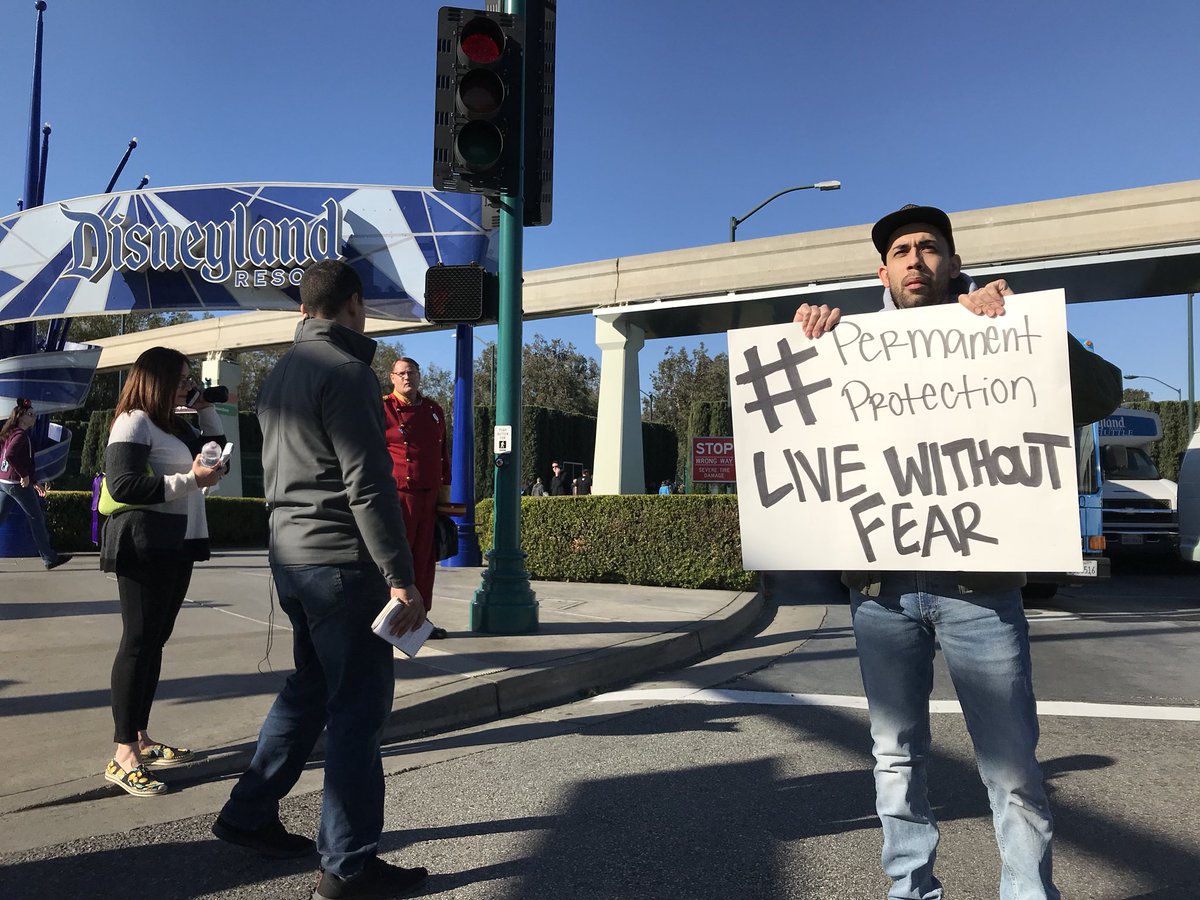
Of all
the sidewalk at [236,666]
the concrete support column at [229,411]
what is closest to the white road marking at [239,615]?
the sidewalk at [236,666]

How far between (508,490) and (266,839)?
400 cm

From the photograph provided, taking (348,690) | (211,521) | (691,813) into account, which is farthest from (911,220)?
(211,521)

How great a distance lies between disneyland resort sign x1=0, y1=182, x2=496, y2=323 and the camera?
13.5m

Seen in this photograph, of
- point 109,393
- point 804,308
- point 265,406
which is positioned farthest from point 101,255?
point 109,393

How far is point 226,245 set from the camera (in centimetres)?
1431

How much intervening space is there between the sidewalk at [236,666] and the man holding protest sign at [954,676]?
8.93ft

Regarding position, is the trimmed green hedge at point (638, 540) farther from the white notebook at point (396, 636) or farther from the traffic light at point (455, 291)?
the white notebook at point (396, 636)

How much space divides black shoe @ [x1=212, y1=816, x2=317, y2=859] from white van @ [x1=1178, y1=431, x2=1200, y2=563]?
490 inches

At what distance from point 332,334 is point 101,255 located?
14.4 metres

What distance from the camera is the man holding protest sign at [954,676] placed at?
2.11 m

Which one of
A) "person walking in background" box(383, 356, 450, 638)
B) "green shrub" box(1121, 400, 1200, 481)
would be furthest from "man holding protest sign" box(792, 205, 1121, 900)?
"green shrub" box(1121, 400, 1200, 481)

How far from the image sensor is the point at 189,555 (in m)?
3.71

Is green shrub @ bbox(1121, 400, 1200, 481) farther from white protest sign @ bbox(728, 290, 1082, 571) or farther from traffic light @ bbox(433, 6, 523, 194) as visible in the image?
white protest sign @ bbox(728, 290, 1082, 571)

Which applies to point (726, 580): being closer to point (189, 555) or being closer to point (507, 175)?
point (507, 175)
